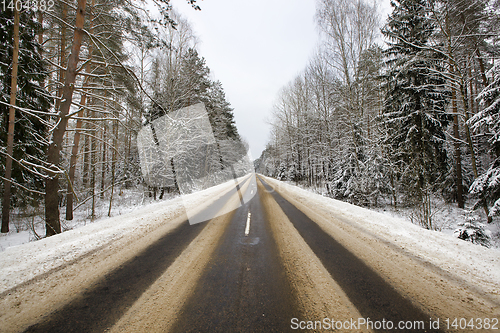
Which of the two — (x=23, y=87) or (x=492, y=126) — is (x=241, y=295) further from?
(x=492, y=126)

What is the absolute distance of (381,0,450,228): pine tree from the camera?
9.95m

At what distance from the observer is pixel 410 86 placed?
32.3 feet

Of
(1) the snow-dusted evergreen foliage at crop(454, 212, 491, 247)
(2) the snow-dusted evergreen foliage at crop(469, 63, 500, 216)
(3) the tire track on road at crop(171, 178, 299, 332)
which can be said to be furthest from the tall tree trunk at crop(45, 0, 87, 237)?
(2) the snow-dusted evergreen foliage at crop(469, 63, 500, 216)

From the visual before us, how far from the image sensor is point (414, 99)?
1048 centimetres

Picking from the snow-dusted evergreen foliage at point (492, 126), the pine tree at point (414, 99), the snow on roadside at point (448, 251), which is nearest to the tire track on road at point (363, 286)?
the snow on roadside at point (448, 251)

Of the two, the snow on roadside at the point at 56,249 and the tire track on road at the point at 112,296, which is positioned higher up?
the snow on roadside at the point at 56,249

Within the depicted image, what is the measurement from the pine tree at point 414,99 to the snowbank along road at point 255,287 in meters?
8.44

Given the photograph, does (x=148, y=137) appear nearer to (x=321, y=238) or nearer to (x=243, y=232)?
(x=243, y=232)

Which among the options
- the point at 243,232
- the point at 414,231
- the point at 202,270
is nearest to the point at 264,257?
the point at 202,270

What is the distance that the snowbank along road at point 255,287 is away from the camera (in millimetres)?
2045

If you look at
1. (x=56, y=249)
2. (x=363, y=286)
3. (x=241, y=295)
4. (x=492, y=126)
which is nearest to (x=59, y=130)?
(x=56, y=249)

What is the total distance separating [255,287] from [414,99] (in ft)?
44.7

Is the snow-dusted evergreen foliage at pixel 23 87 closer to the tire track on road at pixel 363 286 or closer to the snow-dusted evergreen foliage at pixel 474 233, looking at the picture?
the tire track on road at pixel 363 286

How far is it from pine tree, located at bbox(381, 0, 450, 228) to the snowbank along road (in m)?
8.44
